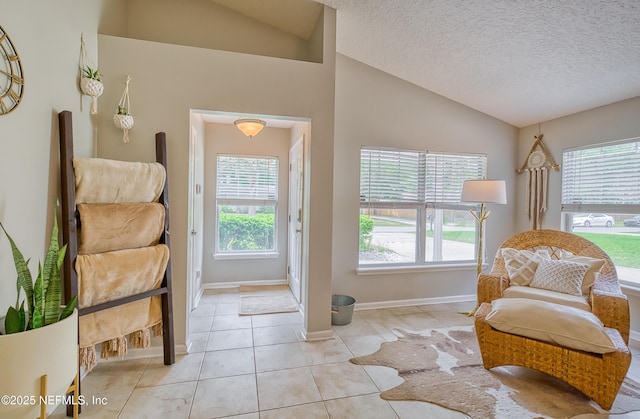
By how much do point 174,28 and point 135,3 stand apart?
41cm

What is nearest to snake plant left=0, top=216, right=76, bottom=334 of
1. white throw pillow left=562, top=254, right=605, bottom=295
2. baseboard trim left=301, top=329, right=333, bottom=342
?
baseboard trim left=301, top=329, right=333, bottom=342

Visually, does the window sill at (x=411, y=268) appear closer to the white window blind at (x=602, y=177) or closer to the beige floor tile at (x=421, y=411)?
the white window blind at (x=602, y=177)

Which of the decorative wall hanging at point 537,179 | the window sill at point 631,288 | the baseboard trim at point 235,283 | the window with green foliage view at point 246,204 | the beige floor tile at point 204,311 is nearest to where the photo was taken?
the window sill at point 631,288

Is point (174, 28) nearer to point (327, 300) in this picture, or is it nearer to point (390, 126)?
point (390, 126)

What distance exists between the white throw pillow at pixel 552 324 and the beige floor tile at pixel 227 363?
6.32ft

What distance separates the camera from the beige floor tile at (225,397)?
1.75 meters

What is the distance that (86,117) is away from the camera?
2.08 meters

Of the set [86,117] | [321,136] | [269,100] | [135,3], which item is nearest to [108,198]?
[86,117]

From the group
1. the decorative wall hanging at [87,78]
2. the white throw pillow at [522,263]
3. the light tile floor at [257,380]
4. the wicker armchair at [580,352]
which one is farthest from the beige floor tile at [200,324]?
the white throw pillow at [522,263]

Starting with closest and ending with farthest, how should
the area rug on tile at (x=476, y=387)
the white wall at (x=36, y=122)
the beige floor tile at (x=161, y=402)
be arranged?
the white wall at (x=36, y=122)
the beige floor tile at (x=161, y=402)
the area rug on tile at (x=476, y=387)

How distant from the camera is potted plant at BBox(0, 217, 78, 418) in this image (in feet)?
3.49

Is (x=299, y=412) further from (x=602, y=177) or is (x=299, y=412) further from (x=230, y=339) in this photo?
(x=602, y=177)

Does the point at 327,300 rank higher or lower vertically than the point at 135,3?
lower

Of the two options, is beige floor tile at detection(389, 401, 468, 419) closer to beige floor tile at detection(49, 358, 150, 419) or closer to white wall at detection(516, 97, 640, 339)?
beige floor tile at detection(49, 358, 150, 419)
